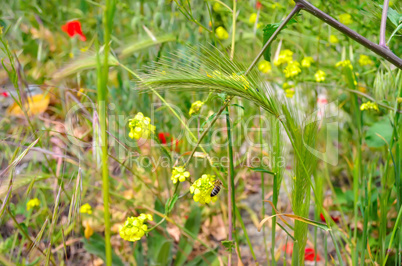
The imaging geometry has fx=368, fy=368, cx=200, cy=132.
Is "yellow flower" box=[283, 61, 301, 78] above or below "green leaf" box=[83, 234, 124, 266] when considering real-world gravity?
above

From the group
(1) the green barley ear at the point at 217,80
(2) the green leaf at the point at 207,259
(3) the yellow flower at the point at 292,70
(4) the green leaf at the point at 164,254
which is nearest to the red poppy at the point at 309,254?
(2) the green leaf at the point at 207,259

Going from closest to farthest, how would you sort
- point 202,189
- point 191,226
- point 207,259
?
point 202,189 < point 207,259 < point 191,226

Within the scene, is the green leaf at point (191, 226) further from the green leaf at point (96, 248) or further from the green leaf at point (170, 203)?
the green leaf at point (170, 203)

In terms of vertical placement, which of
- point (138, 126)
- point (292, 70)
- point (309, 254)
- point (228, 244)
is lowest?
point (309, 254)

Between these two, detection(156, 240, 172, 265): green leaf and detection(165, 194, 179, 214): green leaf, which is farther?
detection(156, 240, 172, 265): green leaf

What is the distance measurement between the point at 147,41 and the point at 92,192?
74cm

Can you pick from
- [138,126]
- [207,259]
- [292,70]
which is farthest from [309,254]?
[138,126]

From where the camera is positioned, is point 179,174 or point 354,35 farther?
point 179,174

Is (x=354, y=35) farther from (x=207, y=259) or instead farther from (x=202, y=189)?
(x=207, y=259)

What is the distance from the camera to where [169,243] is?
1.11 m

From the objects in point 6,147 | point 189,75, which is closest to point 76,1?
point 6,147

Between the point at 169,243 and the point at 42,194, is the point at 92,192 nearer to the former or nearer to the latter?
the point at 42,194

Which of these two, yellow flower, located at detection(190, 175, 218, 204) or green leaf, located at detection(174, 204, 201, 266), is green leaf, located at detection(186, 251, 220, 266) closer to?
green leaf, located at detection(174, 204, 201, 266)

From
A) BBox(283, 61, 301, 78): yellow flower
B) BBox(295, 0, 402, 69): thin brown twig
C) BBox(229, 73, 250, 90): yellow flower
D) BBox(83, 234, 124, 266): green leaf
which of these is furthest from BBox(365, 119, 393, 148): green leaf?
BBox(83, 234, 124, 266): green leaf
